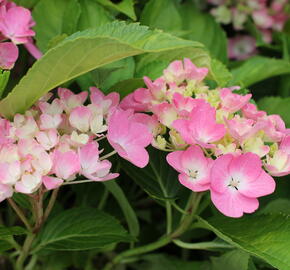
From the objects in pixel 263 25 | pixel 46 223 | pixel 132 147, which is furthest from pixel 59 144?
pixel 263 25

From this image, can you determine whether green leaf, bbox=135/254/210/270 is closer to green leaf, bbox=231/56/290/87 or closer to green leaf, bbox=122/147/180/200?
green leaf, bbox=122/147/180/200

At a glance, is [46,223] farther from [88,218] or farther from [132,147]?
[132,147]

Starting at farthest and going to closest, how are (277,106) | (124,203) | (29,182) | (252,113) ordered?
(277,106), (124,203), (252,113), (29,182)

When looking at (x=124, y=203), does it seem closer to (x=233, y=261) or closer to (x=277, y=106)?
(x=233, y=261)

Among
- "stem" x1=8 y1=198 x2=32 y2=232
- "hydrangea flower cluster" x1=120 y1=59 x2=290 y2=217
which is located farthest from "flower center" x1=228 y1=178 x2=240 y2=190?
"stem" x1=8 y1=198 x2=32 y2=232

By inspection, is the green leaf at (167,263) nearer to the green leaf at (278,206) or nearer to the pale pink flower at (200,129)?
the green leaf at (278,206)

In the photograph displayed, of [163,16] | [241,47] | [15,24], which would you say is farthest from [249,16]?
[15,24]

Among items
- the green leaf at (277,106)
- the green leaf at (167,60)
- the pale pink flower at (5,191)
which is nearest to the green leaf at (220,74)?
the green leaf at (167,60)
